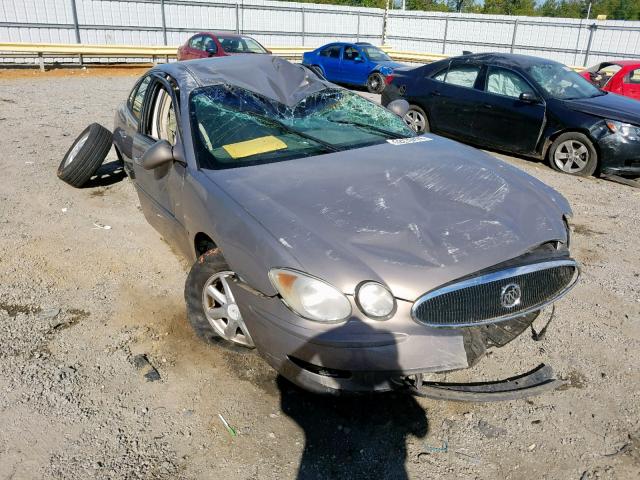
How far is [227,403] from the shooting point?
2836 millimetres

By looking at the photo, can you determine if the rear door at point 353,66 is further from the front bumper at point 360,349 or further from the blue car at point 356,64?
the front bumper at point 360,349

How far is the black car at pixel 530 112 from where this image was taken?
6.87 meters

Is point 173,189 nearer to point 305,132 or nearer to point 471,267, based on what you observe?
point 305,132

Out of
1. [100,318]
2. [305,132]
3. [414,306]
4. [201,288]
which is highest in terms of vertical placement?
[305,132]

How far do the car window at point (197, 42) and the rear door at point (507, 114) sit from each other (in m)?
10.6

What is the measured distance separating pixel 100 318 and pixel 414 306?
233cm

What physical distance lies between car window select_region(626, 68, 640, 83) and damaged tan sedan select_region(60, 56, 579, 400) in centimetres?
884

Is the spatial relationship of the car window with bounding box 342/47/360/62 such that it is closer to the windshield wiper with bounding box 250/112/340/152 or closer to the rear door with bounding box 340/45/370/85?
the rear door with bounding box 340/45/370/85

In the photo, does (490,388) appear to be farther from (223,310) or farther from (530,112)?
(530,112)

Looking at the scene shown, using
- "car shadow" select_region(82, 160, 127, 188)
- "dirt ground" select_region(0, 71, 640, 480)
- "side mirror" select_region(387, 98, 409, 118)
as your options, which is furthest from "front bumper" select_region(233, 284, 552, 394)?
"car shadow" select_region(82, 160, 127, 188)

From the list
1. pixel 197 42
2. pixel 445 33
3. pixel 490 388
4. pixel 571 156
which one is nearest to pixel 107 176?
pixel 490 388

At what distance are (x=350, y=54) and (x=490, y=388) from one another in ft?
47.8

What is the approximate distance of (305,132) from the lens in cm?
379

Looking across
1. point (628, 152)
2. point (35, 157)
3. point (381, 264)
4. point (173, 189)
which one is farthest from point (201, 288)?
point (628, 152)
